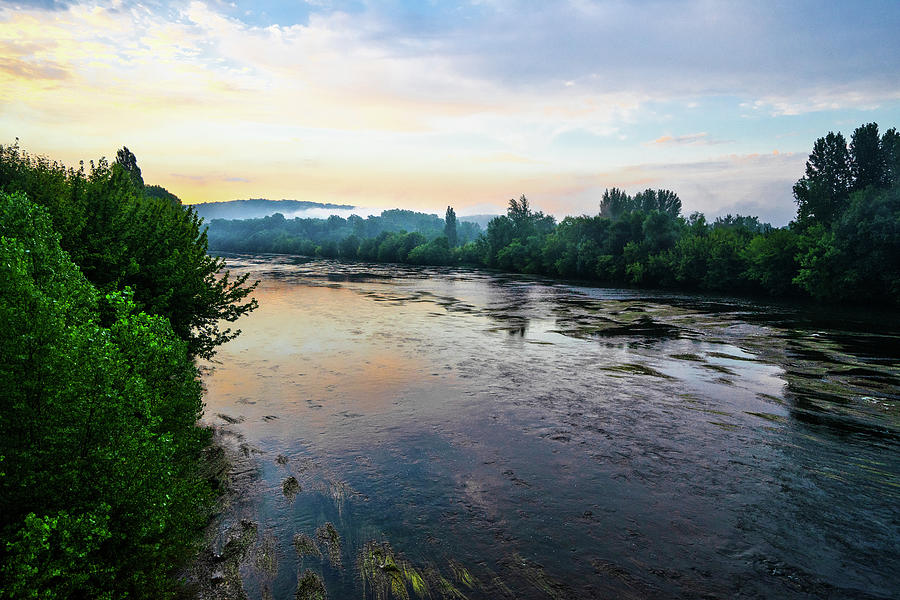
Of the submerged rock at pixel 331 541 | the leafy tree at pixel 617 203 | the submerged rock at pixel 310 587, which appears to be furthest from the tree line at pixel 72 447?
the leafy tree at pixel 617 203

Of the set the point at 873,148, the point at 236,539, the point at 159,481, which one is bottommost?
the point at 236,539

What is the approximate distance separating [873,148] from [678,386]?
67.4m

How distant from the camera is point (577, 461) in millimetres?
13133

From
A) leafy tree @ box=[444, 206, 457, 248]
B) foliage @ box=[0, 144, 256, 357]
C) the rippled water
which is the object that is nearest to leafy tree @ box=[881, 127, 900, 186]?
the rippled water

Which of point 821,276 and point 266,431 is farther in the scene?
point 821,276

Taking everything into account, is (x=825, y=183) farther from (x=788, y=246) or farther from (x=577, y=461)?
(x=577, y=461)

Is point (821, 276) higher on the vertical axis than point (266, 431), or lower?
higher

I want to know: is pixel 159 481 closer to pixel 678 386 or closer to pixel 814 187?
pixel 678 386

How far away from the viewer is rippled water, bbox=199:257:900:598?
343 inches

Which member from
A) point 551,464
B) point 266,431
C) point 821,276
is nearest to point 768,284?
point 821,276

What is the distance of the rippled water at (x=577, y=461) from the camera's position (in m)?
8.70

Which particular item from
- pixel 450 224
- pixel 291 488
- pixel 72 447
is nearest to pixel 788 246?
pixel 291 488

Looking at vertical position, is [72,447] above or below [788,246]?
below

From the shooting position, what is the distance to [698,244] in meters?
67.4
